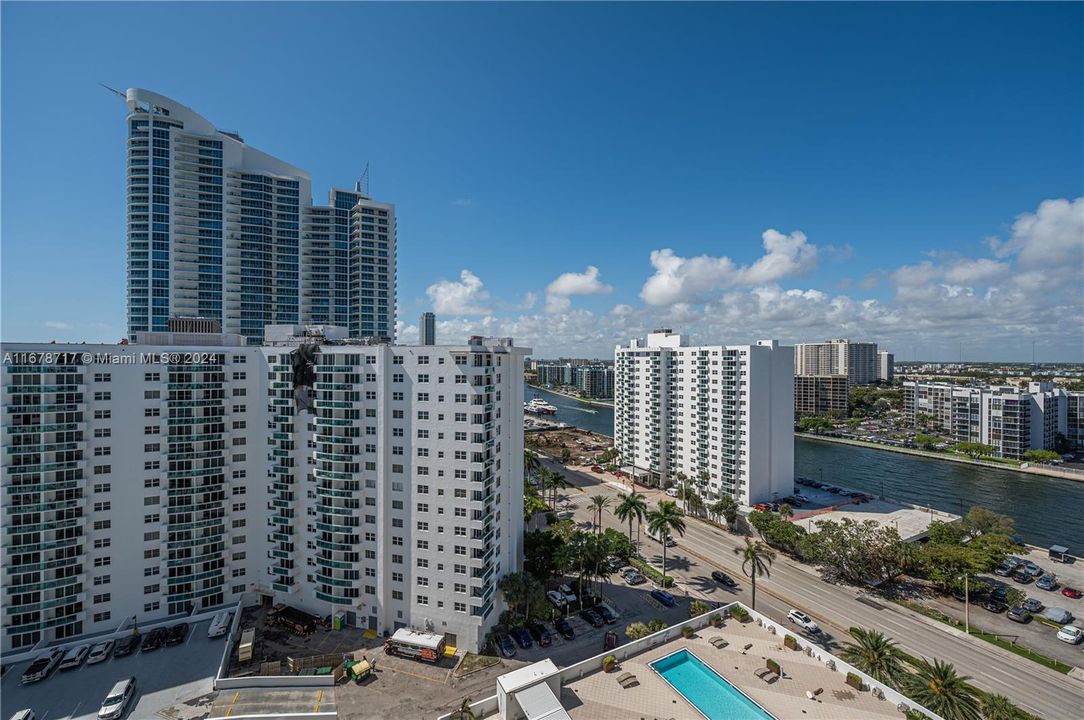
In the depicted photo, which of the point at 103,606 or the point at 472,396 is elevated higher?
the point at 472,396

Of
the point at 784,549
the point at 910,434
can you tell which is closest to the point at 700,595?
the point at 784,549

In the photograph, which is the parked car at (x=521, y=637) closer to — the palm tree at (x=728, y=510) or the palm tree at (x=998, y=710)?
the palm tree at (x=998, y=710)

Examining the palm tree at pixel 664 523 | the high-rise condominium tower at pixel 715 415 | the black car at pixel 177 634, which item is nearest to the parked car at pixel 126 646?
the black car at pixel 177 634

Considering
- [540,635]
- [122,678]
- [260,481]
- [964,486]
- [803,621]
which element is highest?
[260,481]

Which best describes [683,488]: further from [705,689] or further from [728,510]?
[705,689]

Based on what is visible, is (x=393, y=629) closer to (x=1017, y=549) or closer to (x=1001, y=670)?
Answer: (x=1001, y=670)

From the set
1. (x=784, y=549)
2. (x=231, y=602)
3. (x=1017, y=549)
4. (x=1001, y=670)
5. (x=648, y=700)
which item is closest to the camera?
(x=648, y=700)

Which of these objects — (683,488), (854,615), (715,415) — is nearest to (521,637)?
(854,615)
